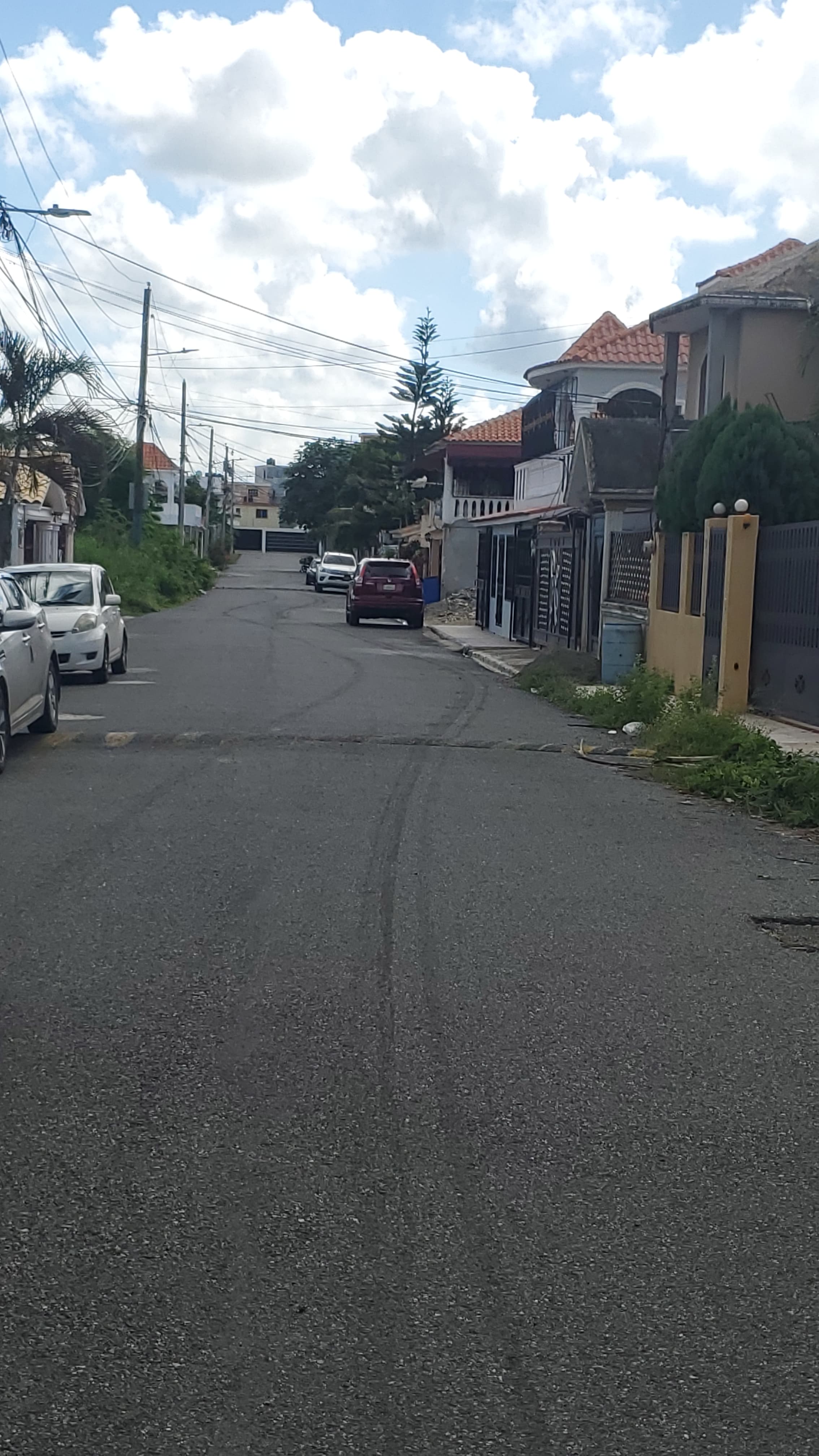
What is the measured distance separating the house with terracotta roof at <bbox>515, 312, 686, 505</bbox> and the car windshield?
57.4 feet

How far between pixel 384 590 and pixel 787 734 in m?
25.2

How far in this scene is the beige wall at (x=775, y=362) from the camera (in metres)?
24.3

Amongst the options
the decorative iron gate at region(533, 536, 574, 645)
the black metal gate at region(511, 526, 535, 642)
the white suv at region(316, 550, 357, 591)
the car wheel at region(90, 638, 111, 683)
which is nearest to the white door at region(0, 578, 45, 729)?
the car wheel at region(90, 638, 111, 683)

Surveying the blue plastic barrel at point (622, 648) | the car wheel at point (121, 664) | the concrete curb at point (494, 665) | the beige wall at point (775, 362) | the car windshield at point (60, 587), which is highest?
the beige wall at point (775, 362)

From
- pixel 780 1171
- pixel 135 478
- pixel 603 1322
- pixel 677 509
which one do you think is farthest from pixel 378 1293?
pixel 135 478

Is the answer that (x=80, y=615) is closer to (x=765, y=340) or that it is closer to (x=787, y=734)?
(x=787, y=734)

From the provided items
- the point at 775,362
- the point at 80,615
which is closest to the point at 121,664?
the point at 80,615

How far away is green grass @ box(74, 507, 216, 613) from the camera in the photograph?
46.4 meters

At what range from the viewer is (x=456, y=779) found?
499 inches

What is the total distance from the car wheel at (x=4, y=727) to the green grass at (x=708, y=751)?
220 inches

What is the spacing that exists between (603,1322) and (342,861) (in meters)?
5.49

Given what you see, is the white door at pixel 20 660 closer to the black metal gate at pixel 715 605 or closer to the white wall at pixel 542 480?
the black metal gate at pixel 715 605

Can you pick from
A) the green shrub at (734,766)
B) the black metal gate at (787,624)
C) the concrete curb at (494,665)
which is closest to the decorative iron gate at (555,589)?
the concrete curb at (494,665)

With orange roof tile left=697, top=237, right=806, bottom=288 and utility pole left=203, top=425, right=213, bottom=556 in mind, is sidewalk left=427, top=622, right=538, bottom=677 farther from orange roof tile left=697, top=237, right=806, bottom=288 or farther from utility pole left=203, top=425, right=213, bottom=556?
utility pole left=203, top=425, right=213, bottom=556
